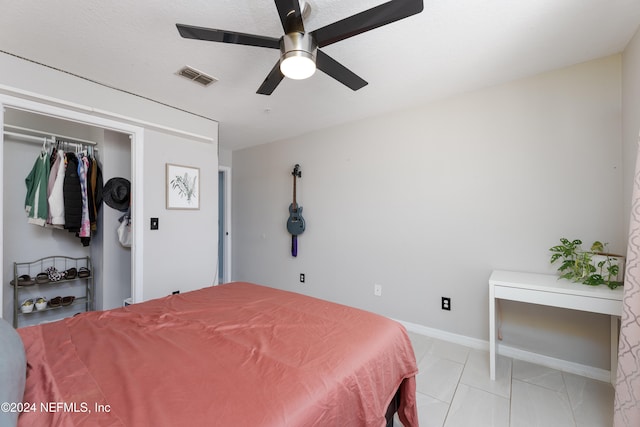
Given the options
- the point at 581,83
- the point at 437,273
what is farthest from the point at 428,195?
the point at 581,83

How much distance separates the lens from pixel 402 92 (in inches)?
92.5

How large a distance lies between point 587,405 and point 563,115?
1904 mm

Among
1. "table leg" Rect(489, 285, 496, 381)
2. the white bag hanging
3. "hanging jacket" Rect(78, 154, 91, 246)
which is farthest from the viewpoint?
the white bag hanging

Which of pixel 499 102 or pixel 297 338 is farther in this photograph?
pixel 499 102

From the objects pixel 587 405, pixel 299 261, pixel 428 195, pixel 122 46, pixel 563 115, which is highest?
pixel 122 46

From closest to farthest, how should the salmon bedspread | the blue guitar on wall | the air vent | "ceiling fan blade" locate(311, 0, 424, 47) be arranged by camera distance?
1. the salmon bedspread
2. "ceiling fan blade" locate(311, 0, 424, 47)
3. the air vent
4. the blue guitar on wall

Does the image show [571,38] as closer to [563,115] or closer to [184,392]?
[563,115]

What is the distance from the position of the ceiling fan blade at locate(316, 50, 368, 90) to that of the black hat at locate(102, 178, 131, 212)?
250cm

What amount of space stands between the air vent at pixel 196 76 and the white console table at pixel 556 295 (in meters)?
2.60

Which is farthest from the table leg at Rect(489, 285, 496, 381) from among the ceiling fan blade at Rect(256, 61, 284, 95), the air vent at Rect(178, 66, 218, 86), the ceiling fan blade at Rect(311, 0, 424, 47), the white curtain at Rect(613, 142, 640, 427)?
the air vent at Rect(178, 66, 218, 86)

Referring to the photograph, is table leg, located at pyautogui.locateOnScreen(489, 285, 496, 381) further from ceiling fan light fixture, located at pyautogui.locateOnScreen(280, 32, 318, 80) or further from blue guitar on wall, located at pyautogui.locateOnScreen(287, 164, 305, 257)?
blue guitar on wall, located at pyautogui.locateOnScreen(287, 164, 305, 257)

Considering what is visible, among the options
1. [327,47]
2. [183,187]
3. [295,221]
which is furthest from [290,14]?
[295,221]

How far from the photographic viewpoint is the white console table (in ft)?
5.10

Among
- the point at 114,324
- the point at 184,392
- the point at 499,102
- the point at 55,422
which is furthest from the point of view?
the point at 499,102
